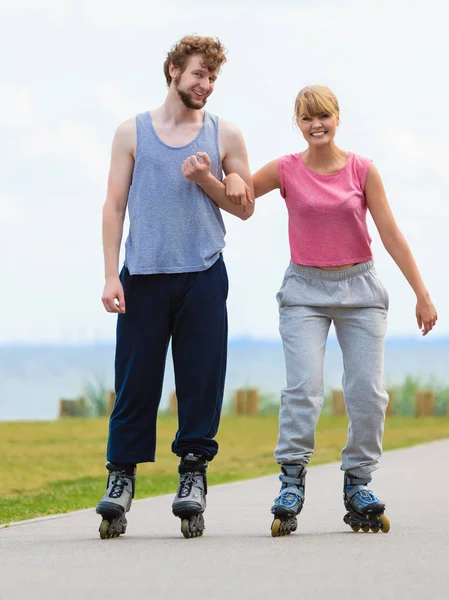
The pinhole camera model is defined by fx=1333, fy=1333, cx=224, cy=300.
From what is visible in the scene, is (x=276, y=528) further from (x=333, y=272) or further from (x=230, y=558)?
(x=333, y=272)

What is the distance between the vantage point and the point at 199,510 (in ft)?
20.0

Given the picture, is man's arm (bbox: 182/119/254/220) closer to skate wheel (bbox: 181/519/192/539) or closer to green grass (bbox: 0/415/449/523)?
skate wheel (bbox: 181/519/192/539)

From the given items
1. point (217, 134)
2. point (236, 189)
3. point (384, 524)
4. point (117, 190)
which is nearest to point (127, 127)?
point (117, 190)

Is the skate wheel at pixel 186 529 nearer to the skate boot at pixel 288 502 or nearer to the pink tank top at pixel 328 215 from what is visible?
the skate boot at pixel 288 502

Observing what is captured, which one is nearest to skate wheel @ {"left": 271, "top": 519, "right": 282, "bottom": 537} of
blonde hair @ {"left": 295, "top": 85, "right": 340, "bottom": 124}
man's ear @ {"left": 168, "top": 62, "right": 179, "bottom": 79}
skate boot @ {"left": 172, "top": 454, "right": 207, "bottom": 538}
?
skate boot @ {"left": 172, "top": 454, "right": 207, "bottom": 538}

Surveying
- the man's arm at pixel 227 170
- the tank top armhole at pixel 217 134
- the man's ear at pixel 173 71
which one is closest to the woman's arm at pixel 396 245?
the man's arm at pixel 227 170

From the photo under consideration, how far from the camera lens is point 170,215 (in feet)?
20.1

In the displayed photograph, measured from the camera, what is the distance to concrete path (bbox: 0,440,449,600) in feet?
15.3

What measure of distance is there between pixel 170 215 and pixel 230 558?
164cm

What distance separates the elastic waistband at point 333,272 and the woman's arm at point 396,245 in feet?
0.53

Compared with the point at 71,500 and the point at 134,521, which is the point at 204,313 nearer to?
the point at 134,521

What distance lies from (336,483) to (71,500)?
192cm

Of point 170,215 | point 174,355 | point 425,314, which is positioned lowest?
point 174,355

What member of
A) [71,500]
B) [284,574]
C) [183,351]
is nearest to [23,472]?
[71,500]
